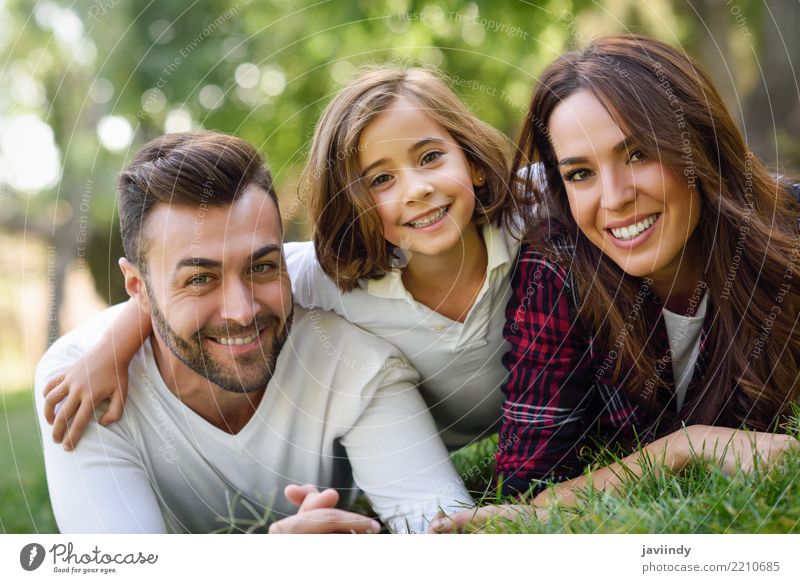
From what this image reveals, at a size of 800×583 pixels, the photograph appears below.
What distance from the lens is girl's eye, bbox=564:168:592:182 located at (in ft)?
4.81

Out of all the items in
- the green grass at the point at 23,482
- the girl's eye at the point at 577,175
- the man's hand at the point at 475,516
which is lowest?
the man's hand at the point at 475,516

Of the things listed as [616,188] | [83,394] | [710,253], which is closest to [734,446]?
[710,253]

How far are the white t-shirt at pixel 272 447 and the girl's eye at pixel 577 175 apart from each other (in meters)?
0.46

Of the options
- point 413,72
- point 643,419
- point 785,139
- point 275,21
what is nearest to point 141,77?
point 275,21

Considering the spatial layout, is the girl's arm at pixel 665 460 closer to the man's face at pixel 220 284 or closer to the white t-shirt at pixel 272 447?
the white t-shirt at pixel 272 447

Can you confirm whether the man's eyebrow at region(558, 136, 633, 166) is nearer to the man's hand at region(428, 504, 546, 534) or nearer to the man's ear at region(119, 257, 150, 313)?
the man's hand at region(428, 504, 546, 534)

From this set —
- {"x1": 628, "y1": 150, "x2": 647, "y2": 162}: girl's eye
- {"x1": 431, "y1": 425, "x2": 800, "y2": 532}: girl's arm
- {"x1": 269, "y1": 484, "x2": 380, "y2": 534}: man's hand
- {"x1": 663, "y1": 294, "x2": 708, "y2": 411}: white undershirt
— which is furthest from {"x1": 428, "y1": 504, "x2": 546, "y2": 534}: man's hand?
{"x1": 628, "y1": 150, "x2": 647, "y2": 162}: girl's eye

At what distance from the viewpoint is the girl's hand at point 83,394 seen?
5.00ft

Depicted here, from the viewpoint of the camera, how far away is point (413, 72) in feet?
5.29

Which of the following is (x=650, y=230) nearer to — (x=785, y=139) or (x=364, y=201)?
(x=364, y=201)

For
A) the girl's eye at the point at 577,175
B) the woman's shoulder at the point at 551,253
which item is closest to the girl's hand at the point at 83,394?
the woman's shoulder at the point at 551,253

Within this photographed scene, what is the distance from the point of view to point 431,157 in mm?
1527

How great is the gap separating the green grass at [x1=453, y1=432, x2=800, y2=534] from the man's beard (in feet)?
1.68
